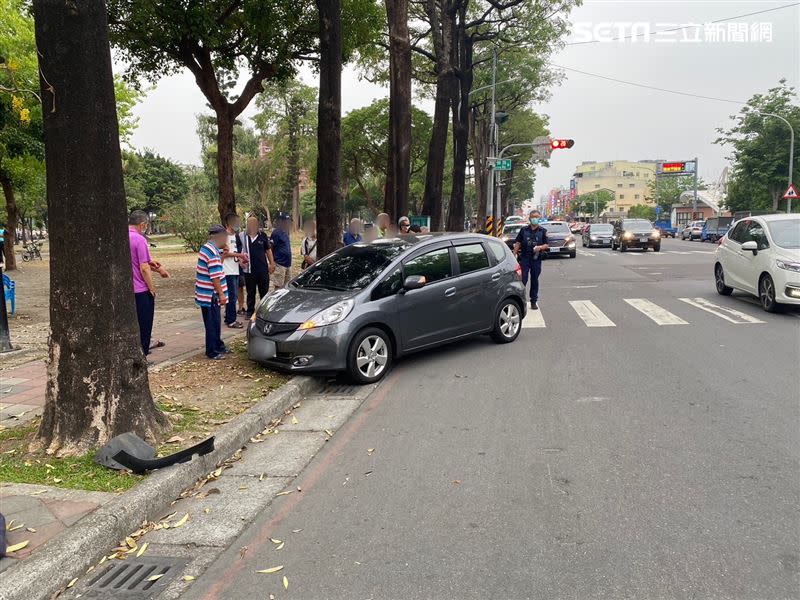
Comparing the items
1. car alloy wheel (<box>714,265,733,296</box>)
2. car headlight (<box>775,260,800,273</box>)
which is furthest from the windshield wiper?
car alloy wheel (<box>714,265,733,296</box>)

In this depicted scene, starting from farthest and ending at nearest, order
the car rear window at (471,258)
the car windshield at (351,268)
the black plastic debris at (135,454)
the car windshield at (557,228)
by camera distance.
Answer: the car windshield at (557,228), the car rear window at (471,258), the car windshield at (351,268), the black plastic debris at (135,454)

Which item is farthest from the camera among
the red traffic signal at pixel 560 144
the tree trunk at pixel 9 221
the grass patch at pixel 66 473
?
the red traffic signal at pixel 560 144

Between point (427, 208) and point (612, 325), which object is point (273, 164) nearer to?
point (427, 208)

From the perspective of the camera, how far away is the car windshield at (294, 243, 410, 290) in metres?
7.48

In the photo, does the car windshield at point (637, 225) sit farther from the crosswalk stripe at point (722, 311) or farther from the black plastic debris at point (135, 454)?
the black plastic debris at point (135, 454)

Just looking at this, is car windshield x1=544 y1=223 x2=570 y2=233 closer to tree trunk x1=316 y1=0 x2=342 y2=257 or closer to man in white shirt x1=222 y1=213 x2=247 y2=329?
tree trunk x1=316 y1=0 x2=342 y2=257

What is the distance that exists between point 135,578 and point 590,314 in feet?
31.4

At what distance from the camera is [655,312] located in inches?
444

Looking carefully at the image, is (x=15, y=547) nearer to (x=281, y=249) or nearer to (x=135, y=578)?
(x=135, y=578)

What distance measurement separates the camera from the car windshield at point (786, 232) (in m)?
10.3

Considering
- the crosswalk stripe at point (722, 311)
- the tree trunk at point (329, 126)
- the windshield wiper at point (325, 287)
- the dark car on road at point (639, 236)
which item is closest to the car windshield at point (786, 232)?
the crosswalk stripe at point (722, 311)

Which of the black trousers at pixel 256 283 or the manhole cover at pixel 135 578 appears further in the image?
the black trousers at pixel 256 283

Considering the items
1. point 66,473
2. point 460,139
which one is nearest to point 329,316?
point 66,473

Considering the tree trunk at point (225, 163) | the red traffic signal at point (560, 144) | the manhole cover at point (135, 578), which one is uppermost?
the red traffic signal at point (560, 144)
